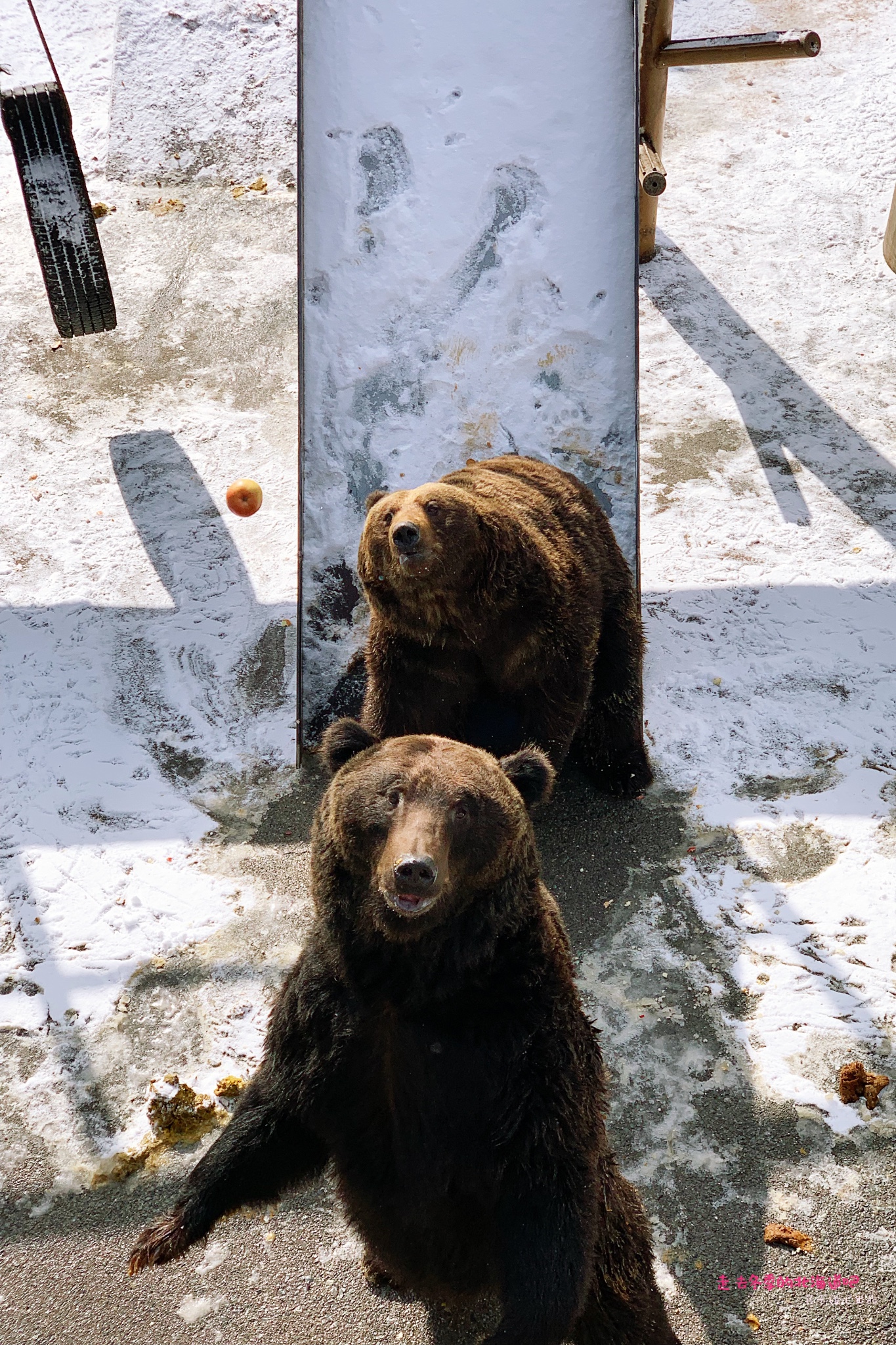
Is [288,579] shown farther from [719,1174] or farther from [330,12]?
[719,1174]

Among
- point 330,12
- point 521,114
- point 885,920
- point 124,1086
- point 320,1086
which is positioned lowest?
point 124,1086

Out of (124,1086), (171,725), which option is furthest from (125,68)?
(124,1086)

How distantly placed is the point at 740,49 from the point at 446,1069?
6434mm

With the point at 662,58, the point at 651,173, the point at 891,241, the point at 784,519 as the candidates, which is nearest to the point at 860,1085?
the point at 784,519

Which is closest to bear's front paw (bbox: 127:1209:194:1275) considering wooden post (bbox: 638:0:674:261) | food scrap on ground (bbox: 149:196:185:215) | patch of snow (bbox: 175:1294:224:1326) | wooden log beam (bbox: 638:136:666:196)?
patch of snow (bbox: 175:1294:224:1326)

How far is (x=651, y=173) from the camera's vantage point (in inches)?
269

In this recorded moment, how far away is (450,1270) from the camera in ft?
10.4

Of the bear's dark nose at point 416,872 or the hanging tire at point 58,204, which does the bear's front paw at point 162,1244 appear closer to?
the bear's dark nose at point 416,872

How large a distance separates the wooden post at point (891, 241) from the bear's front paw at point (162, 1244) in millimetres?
6783

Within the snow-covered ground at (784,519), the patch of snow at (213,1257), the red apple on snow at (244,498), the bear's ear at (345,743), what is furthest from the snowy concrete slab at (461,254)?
the patch of snow at (213,1257)

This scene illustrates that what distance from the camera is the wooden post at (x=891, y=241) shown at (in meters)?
7.22

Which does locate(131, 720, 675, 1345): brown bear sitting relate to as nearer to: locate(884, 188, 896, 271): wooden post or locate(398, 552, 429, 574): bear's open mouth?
locate(398, 552, 429, 574): bear's open mouth

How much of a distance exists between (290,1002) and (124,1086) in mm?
1251

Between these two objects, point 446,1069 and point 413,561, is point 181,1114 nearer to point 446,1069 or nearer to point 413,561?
point 446,1069
